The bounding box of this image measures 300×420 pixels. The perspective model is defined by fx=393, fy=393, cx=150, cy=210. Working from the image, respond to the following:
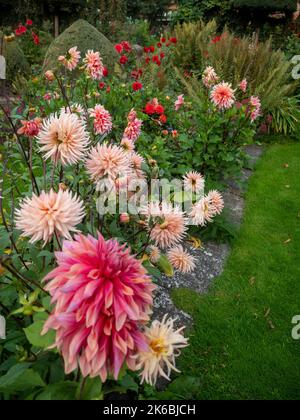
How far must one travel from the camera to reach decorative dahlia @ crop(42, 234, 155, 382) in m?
0.76

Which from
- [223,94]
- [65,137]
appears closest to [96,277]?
[65,137]

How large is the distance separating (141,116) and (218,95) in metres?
0.85

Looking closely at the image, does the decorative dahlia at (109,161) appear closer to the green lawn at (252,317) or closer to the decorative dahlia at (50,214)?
the decorative dahlia at (50,214)

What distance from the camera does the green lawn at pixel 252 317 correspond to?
2021 millimetres

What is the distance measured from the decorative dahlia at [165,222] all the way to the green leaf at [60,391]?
0.51 meters

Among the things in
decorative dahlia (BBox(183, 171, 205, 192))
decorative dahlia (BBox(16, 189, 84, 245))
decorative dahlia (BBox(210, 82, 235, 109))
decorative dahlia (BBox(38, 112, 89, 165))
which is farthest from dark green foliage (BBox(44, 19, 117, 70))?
decorative dahlia (BBox(16, 189, 84, 245))

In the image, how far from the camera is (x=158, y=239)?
131 cm

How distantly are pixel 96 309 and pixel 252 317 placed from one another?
191 cm

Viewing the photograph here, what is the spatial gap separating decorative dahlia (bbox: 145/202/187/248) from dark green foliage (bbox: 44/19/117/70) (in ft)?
15.0

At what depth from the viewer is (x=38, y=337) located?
94 cm

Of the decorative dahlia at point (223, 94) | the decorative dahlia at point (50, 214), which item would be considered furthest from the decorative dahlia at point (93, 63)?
the decorative dahlia at point (50, 214)

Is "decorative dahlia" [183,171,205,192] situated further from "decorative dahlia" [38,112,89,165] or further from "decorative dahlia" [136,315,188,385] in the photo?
"decorative dahlia" [136,315,188,385]
